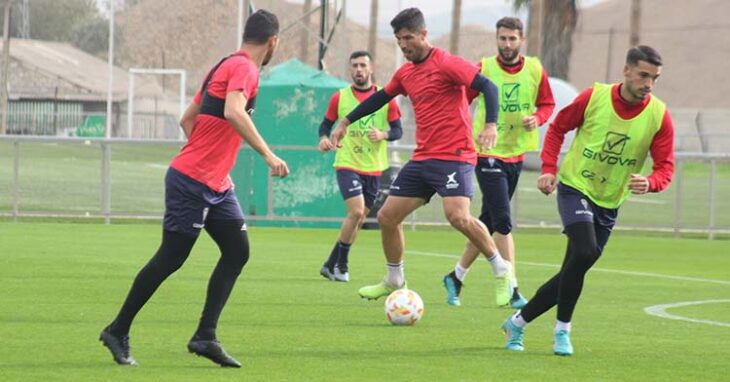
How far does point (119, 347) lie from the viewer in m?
9.45

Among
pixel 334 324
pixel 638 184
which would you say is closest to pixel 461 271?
pixel 334 324

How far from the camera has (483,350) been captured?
10641 mm

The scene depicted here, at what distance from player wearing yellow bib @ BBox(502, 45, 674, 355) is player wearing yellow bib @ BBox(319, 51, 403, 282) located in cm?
601

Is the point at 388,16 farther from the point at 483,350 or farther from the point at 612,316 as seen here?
the point at 483,350

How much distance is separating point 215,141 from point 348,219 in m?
7.02

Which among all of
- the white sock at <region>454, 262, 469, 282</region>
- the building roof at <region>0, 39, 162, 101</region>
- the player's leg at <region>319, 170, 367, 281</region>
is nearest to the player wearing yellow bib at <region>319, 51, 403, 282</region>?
the player's leg at <region>319, 170, 367, 281</region>

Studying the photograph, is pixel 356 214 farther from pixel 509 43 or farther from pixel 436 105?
pixel 436 105

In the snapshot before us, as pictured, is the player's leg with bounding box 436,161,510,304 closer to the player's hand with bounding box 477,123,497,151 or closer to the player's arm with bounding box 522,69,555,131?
the player's hand with bounding box 477,123,497,151

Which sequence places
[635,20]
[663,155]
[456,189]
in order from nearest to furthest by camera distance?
[663,155], [456,189], [635,20]

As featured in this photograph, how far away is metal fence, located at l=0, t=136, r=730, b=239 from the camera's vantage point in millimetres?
26312

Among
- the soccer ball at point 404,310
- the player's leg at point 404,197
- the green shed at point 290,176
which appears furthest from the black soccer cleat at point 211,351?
the green shed at point 290,176

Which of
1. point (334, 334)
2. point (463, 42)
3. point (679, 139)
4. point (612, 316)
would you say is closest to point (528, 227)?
point (612, 316)

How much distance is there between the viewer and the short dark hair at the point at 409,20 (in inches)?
479

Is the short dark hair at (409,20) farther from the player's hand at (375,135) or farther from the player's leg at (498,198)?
the player's hand at (375,135)
